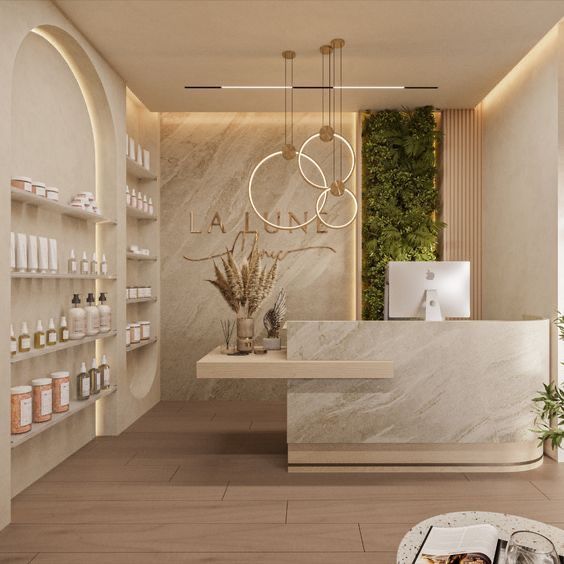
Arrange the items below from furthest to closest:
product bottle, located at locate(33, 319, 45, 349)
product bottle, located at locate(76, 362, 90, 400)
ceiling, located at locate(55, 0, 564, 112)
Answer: product bottle, located at locate(76, 362, 90, 400)
ceiling, located at locate(55, 0, 564, 112)
product bottle, located at locate(33, 319, 45, 349)

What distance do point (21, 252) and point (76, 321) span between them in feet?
2.98

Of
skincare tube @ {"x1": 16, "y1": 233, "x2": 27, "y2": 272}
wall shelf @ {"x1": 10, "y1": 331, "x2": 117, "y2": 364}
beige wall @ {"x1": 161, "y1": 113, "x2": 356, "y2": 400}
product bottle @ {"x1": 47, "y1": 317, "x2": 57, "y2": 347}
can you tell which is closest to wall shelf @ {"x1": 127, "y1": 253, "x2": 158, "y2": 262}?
beige wall @ {"x1": 161, "y1": 113, "x2": 356, "y2": 400}

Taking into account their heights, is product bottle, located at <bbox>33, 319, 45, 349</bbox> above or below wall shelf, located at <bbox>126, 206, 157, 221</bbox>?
below

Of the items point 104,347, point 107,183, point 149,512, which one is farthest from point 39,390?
point 107,183

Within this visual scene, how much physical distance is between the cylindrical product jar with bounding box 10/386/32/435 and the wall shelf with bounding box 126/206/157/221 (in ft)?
8.15

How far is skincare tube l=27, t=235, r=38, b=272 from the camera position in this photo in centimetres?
354

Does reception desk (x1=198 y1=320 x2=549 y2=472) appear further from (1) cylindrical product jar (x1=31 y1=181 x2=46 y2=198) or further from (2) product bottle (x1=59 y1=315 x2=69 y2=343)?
(1) cylindrical product jar (x1=31 y1=181 x2=46 y2=198)

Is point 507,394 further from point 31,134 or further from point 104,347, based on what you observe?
point 31,134

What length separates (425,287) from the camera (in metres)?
4.43

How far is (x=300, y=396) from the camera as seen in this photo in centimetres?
400

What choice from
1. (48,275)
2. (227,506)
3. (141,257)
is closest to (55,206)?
(48,275)

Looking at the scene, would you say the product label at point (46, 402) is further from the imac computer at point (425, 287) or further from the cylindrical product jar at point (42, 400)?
the imac computer at point (425, 287)

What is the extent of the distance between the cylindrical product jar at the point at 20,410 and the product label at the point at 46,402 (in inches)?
6.9

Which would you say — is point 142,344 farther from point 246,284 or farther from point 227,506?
point 227,506
